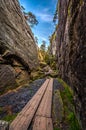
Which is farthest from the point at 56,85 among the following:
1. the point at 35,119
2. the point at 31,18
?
the point at 31,18

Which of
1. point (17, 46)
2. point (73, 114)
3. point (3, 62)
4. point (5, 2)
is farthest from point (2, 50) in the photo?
point (73, 114)

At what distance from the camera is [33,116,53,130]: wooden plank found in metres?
5.39

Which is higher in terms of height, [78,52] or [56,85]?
[78,52]

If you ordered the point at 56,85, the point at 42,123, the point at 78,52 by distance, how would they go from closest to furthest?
the point at 78,52, the point at 42,123, the point at 56,85

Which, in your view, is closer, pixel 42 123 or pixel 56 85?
pixel 42 123

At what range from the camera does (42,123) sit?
572 cm

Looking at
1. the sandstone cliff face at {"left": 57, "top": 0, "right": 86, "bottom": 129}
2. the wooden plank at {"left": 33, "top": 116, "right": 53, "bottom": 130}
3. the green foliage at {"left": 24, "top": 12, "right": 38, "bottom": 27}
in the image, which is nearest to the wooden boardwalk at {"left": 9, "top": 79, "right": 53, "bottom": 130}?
the wooden plank at {"left": 33, "top": 116, "right": 53, "bottom": 130}

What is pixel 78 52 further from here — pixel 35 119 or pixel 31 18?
pixel 31 18

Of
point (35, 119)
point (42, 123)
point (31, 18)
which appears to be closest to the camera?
point (42, 123)

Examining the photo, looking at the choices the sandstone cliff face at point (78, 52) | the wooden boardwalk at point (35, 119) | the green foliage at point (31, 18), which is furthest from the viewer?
the green foliage at point (31, 18)

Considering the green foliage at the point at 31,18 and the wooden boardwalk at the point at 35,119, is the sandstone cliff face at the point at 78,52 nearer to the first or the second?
the wooden boardwalk at the point at 35,119

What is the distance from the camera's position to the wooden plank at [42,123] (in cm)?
539

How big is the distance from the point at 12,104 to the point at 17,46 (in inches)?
392

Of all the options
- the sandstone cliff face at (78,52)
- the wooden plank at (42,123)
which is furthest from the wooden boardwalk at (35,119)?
the sandstone cliff face at (78,52)
